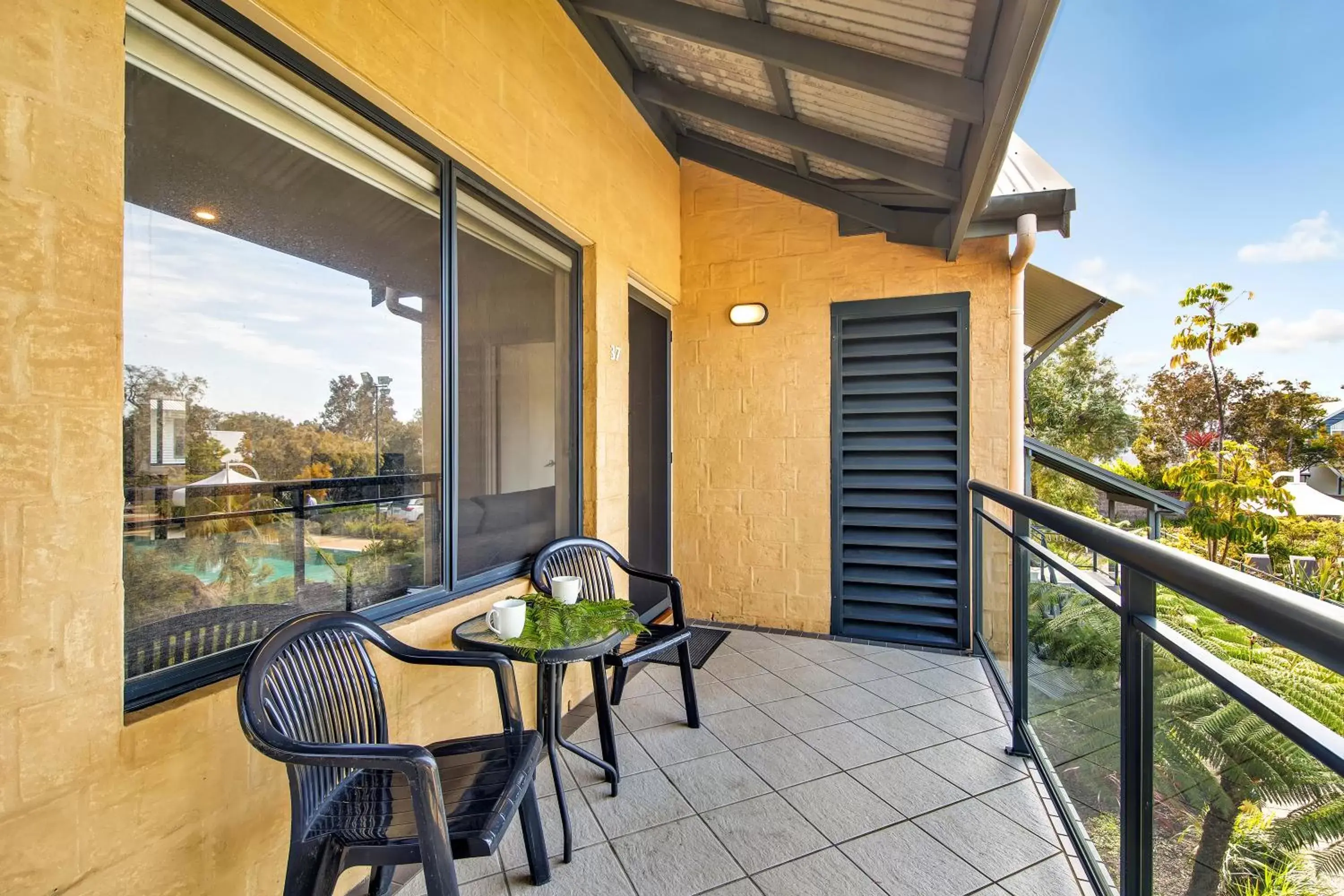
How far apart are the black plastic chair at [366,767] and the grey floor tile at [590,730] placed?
2.67 ft

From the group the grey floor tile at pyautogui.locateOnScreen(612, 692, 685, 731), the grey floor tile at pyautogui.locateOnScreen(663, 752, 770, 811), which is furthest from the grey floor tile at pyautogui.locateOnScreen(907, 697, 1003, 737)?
the grey floor tile at pyautogui.locateOnScreen(612, 692, 685, 731)

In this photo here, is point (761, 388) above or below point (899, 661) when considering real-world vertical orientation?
above

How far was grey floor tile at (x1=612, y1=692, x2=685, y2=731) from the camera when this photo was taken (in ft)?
8.28

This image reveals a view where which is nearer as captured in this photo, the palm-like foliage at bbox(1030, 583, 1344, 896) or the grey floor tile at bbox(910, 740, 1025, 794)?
the palm-like foliage at bbox(1030, 583, 1344, 896)

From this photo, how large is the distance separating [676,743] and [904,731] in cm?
96

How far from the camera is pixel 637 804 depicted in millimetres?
1948

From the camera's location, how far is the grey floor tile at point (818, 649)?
131 inches

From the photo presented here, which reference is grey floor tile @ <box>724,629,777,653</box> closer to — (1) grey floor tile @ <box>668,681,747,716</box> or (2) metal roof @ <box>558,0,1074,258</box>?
(1) grey floor tile @ <box>668,681,747,716</box>

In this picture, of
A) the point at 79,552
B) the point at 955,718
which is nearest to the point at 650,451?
the point at 955,718

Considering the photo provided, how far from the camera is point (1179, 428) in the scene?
12.1 metres

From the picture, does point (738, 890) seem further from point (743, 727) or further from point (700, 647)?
point (700, 647)

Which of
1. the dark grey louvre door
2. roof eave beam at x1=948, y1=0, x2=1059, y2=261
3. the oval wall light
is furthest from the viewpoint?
the oval wall light

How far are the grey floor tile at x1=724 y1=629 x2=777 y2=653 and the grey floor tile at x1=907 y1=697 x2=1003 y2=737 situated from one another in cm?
99

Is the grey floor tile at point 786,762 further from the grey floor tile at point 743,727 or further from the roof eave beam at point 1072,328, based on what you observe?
the roof eave beam at point 1072,328
